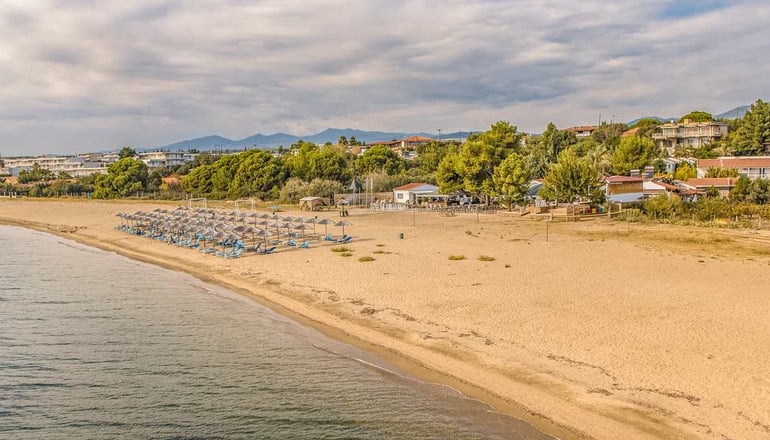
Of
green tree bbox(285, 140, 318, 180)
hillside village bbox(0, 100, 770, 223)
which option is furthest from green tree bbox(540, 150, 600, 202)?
green tree bbox(285, 140, 318, 180)

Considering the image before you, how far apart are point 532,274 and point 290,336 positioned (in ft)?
31.1

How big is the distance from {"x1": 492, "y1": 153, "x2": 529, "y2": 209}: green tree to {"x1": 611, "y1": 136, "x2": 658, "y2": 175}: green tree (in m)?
17.4

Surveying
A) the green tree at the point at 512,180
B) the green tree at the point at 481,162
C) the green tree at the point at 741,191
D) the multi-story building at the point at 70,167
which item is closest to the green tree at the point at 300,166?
the green tree at the point at 481,162

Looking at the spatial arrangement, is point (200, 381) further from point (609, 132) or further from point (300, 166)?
point (609, 132)

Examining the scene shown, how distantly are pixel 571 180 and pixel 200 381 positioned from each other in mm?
34849

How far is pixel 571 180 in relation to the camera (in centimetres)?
4184

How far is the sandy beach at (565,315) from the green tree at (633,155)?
2694 cm

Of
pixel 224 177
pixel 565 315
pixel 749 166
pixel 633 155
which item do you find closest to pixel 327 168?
pixel 224 177

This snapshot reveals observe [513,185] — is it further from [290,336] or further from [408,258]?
[290,336]

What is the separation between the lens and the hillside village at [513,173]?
4444 cm

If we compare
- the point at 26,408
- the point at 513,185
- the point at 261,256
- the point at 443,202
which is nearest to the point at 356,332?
the point at 26,408

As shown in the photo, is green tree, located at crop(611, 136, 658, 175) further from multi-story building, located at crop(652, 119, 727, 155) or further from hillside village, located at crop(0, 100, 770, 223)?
multi-story building, located at crop(652, 119, 727, 155)

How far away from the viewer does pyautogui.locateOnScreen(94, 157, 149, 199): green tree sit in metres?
83.8

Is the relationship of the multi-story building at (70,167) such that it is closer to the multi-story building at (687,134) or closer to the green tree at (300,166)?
the green tree at (300,166)
